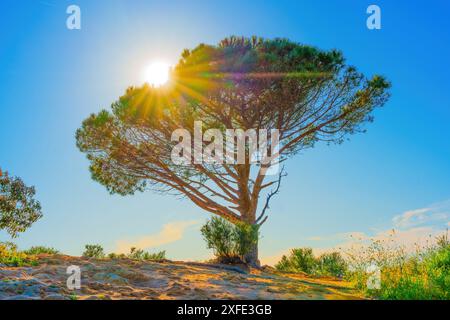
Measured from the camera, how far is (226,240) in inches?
477

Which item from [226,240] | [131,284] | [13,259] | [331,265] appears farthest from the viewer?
[331,265]

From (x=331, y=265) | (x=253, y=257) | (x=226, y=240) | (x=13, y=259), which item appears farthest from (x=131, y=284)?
(x=331, y=265)

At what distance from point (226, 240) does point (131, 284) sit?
508cm

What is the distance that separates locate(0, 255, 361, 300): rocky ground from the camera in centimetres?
609

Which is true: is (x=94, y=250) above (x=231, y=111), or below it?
below

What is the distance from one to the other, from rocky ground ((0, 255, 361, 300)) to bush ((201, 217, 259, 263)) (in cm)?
273

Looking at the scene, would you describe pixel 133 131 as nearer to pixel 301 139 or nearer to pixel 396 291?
pixel 301 139

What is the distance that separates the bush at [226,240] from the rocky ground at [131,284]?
2728mm

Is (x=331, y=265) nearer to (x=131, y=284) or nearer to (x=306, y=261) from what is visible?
(x=306, y=261)

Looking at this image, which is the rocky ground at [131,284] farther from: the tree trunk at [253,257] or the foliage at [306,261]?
the foliage at [306,261]

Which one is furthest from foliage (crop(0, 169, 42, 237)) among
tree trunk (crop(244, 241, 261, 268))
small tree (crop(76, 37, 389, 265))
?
tree trunk (crop(244, 241, 261, 268))

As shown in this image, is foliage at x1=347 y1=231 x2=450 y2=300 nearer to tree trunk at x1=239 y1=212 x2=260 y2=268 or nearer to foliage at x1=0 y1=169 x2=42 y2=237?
tree trunk at x1=239 y1=212 x2=260 y2=268

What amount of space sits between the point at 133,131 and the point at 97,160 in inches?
96.4
